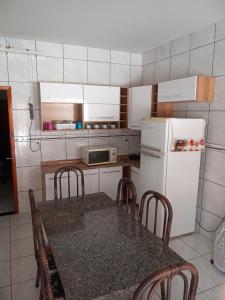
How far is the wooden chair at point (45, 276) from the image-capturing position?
1.12 m

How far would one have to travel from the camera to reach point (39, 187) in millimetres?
3545

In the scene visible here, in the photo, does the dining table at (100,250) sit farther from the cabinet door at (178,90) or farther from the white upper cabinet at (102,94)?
the white upper cabinet at (102,94)

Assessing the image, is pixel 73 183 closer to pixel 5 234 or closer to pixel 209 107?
pixel 5 234

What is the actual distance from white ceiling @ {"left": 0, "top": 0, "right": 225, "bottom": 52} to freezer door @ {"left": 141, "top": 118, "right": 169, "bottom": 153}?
1.10 meters

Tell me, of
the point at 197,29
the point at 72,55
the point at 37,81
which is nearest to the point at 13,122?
the point at 37,81

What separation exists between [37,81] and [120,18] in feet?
4.98

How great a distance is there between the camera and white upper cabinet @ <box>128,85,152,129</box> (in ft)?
11.0

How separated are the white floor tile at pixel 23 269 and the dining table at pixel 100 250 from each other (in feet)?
2.36

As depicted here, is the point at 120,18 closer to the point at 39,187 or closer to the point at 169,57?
the point at 169,57

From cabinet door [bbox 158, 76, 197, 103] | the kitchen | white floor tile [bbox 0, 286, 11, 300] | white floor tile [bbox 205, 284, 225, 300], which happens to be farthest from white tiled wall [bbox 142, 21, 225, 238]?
white floor tile [bbox 0, 286, 11, 300]

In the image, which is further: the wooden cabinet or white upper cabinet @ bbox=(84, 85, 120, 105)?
white upper cabinet @ bbox=(84, 85, 120, 105)

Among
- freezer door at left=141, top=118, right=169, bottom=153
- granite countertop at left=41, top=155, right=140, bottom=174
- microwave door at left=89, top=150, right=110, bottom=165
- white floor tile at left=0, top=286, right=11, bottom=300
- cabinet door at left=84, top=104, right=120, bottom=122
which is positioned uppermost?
cabinet door at left=84, top=104, right=120, bottom=122

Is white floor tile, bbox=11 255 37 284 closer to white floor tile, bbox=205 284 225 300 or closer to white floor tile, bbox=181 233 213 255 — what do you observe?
white floor tile, bbox=205 284 225 300

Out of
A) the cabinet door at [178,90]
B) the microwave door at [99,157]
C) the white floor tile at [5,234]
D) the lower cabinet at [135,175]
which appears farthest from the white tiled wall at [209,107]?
the white floor tile at [5,234]
